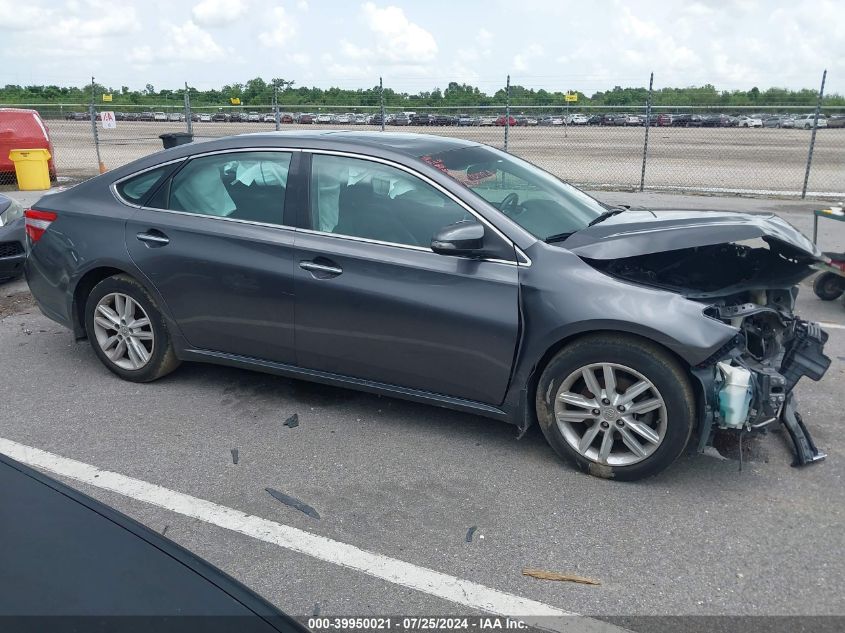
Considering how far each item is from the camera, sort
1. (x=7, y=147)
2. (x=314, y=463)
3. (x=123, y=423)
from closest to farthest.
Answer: (x=314, y=463)
(x=123, y=423)
(x=7, y=147)

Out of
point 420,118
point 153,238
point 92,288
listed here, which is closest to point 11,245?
point 92,288

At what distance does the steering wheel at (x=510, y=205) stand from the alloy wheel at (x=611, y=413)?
98 centimetres

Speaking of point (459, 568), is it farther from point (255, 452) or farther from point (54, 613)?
point (54, 613)

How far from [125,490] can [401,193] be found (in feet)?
6.80

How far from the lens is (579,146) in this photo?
2494 cm

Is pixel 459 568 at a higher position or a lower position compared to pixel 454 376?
lower

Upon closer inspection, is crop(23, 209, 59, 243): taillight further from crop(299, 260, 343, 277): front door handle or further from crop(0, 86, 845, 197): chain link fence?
crop(0, 86, 845, 197): chain link fence

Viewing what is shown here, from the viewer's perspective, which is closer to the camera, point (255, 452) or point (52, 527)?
point (52, 527)

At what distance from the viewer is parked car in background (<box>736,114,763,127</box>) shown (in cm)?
2139

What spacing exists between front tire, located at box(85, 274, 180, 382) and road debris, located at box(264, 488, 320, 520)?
1.60 meters

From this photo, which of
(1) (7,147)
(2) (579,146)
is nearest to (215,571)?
(1) (7,147)

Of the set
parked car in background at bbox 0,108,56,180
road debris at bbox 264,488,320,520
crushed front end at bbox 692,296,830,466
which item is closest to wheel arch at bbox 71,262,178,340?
road debris at bbox 264,488,320,520

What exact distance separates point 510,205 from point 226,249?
168 centimetres

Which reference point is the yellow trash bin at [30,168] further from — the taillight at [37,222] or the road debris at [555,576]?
the road debris at [555,576]
